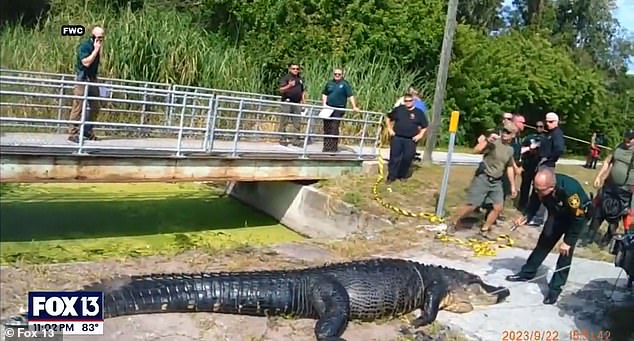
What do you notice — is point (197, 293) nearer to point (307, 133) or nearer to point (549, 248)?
point (549, 248)

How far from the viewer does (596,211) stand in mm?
7875

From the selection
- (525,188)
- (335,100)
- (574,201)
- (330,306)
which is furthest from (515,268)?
(335,100)

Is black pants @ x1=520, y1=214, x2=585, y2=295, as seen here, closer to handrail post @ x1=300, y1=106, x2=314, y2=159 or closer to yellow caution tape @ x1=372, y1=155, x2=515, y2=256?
yellow caution tape @ x1=372, y1=155, x2=515, y2=256

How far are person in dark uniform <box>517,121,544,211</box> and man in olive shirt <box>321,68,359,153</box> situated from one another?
292cm

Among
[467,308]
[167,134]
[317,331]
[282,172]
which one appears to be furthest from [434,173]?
[317,331]

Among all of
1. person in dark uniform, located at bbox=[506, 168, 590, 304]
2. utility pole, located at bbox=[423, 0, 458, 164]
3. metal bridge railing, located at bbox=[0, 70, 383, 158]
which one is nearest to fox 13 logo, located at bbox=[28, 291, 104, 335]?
metal bridge railing, located at bbox=[0, 70, 383, 158]

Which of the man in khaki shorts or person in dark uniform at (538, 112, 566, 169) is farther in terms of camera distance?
person in dark uniform at (538, 112, 566, 169)

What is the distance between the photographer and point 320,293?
516 centimetres

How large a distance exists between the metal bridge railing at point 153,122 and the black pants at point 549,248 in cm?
360

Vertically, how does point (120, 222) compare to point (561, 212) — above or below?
below

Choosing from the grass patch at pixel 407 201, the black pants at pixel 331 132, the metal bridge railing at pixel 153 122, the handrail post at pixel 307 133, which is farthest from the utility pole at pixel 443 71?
the handrail post at pixel 307 133

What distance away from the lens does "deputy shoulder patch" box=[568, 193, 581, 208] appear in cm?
530

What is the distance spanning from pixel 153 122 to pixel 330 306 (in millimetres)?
4707

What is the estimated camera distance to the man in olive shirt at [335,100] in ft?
35.1
